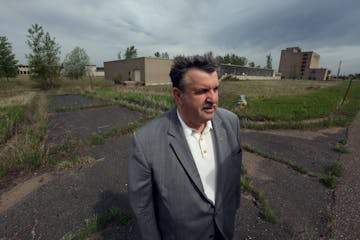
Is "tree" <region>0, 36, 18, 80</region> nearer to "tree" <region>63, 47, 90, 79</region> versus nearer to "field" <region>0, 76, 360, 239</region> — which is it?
"tree" <region>63, 47, 90, 79</region>

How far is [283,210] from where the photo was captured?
9.46ft

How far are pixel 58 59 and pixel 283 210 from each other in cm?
2849

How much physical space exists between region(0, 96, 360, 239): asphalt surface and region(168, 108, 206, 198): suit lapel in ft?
5.28

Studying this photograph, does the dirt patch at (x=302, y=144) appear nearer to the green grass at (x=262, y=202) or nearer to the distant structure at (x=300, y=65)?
the green grass at (x=262, y=202)

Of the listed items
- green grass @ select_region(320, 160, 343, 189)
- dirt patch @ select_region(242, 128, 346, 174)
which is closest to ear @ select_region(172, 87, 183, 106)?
green grass @ select_region(320, 160, 343, 189)

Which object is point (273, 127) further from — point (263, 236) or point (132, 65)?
point (132, 65)

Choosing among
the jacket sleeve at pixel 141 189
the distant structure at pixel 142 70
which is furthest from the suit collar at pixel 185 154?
the distant structure at pixel 142 70

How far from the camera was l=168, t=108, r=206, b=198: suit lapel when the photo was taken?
4.49 feet

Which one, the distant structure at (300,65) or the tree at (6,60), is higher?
the distant structure at (300,65)

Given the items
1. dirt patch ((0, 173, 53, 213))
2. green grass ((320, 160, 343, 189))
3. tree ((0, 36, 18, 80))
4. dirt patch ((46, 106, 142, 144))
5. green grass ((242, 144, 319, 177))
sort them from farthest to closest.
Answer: tree ((0, 36, 18, 80)) < dirt patch ((46, 106, 142, 144)) < green grass ((242, 144, 319, 177)) < green grass ((320, 160, 343, 189)) < dirt patch ((0, 173, 53, 213))

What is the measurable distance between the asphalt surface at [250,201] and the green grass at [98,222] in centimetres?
8

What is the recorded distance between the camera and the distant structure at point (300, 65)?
90.8 metres

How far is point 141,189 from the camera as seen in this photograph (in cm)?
134

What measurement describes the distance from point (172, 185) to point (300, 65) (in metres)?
119
